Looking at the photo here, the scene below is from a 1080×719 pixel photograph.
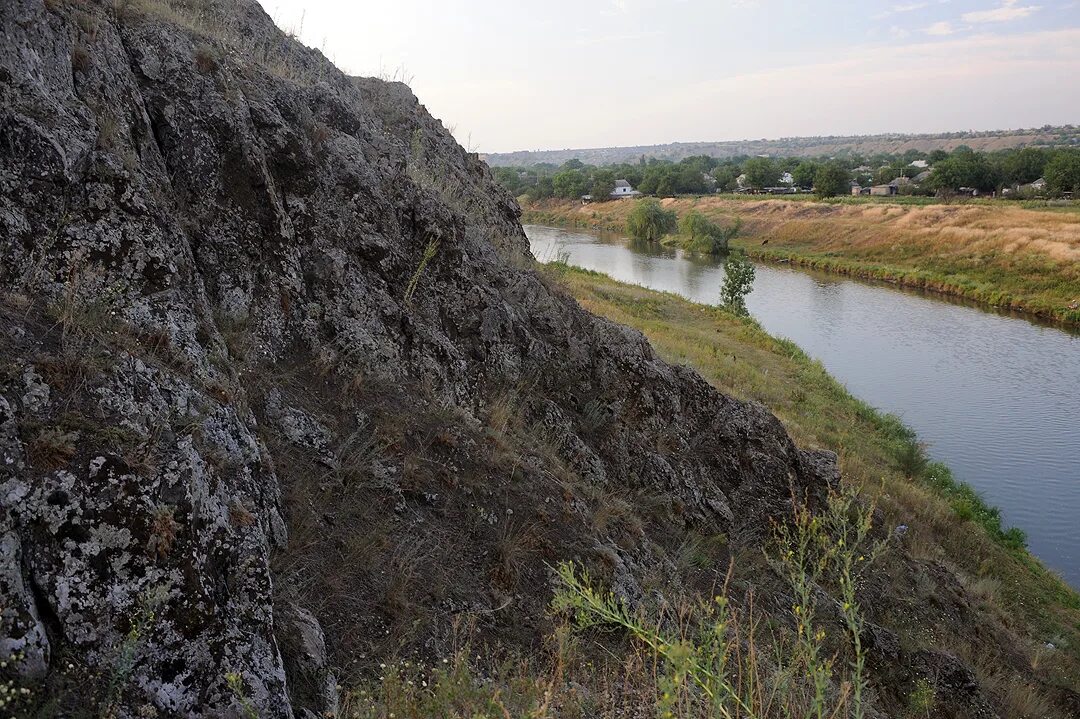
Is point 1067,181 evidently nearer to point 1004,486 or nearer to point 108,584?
point 1004,486

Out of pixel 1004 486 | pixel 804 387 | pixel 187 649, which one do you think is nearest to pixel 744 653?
pixel 187 649

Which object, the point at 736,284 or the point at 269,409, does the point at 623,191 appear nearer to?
the point at 736,284

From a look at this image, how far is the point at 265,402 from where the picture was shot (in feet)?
16.1

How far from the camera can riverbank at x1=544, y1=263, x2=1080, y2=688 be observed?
29.4ft

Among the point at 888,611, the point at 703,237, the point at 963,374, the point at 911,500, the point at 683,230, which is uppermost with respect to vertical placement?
the point at 683,230

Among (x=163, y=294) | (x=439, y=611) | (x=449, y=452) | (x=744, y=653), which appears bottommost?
(x=744, y=653)

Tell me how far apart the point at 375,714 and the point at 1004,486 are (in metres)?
17.0

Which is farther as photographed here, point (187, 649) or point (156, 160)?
point (156, 160)

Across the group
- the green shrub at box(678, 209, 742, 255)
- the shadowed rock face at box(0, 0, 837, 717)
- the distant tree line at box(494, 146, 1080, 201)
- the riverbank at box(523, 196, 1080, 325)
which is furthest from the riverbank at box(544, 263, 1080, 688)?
the distant tree line at box(494, 146, 1080, 201)

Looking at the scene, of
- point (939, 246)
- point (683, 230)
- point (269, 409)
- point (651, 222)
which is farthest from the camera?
point (651, 222)

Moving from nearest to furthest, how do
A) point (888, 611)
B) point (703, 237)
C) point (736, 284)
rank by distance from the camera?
point (888, 611)
point (736, 284)
point (703, 237)

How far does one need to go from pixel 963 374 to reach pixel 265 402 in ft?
82.6

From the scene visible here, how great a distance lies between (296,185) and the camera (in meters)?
6.45

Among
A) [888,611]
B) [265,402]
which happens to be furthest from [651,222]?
[265,402]
